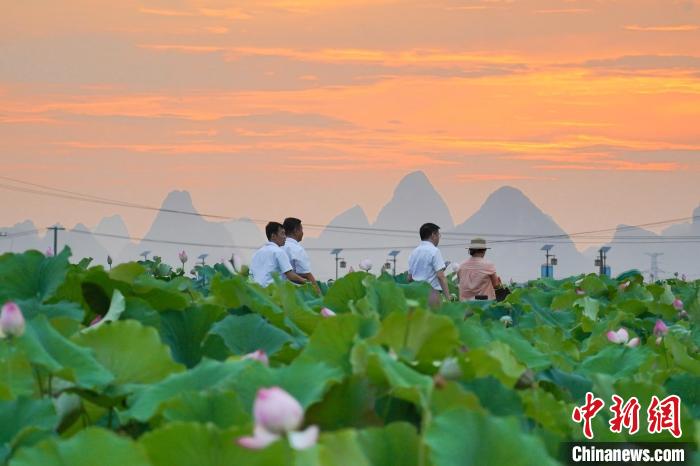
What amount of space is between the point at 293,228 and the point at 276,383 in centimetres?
1318

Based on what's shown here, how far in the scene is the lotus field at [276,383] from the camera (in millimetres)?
1746

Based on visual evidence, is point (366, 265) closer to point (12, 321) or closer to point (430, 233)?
point (430, 233)

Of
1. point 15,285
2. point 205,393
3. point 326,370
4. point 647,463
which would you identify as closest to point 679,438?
point 647,463

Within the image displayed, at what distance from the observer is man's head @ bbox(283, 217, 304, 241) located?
15.3 metres

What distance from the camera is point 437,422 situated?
1816 millimetres

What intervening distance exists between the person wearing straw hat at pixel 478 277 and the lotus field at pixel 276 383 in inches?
403

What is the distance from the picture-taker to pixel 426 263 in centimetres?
1455

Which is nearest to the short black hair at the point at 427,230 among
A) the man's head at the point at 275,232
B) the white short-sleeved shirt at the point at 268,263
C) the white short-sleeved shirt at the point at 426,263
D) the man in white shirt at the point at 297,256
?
the white short-sleeved shirt at the point at 426,263

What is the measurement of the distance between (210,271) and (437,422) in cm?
941

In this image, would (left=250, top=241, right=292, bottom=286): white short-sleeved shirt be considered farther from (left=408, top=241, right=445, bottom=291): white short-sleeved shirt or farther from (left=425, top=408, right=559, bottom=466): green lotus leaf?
(left=425, top=408, right=559, bottom=466): green lotus leaf

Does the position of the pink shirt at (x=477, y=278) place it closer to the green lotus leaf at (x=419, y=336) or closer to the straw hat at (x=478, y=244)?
the straw hat at (x=478, y=244)

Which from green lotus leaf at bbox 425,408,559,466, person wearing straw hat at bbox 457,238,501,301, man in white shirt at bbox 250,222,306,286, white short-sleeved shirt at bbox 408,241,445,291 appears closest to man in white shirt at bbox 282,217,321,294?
man in white shirt at bbox 250,222,306,286

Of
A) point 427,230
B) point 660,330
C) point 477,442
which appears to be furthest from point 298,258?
point 477,442

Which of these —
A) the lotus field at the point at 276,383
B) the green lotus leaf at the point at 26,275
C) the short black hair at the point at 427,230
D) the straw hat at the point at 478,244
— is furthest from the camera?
the short black hair at the point at 427,230
